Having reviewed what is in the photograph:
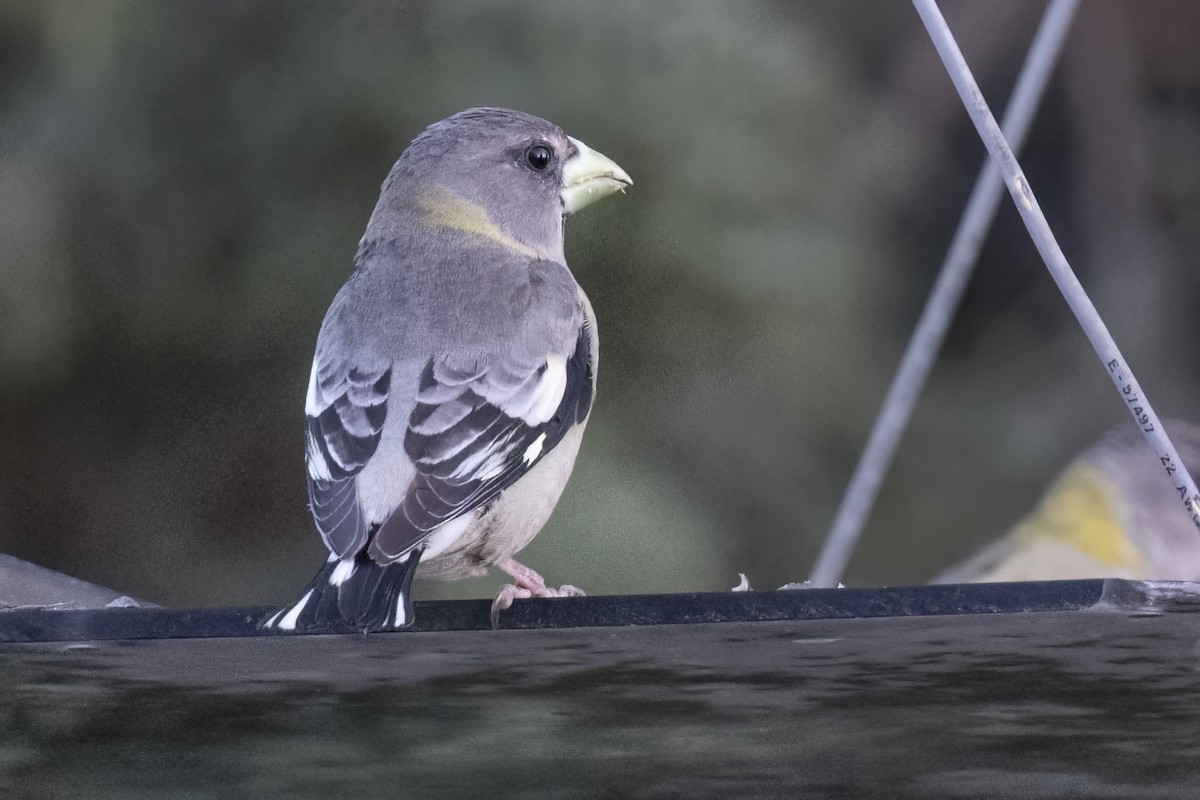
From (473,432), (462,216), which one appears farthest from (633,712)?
(462,216)

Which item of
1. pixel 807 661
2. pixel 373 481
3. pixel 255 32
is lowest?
pixel 807 661

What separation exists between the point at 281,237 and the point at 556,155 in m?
0.61

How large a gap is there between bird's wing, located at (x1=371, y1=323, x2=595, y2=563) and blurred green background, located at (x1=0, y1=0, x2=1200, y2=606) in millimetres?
767

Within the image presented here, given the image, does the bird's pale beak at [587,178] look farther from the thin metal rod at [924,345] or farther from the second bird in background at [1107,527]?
the second bird in background at [1107,527]

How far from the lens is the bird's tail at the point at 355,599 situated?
47.9 inches

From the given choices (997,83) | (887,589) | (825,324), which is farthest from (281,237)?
(887,589)

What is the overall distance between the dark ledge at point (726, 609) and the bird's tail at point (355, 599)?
4 cm

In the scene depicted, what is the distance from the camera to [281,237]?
2.42 m

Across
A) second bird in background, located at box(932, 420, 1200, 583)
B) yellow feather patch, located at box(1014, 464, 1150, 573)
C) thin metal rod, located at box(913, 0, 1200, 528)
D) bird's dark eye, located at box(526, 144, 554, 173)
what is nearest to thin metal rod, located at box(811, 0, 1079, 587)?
second bird in background, located at box(932, 420, 1200, 583)

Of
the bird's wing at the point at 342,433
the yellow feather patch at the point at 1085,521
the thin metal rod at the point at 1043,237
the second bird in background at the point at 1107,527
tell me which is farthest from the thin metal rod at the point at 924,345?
the bird's wing at the point at 342,433

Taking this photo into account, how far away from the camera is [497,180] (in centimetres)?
200

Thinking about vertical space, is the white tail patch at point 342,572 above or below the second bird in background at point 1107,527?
below

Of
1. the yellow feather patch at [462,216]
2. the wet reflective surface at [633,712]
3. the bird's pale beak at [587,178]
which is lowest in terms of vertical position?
the wet reflective surface at [633,712]

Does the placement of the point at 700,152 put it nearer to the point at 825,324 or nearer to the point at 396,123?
the point at 825,324
